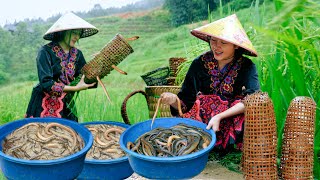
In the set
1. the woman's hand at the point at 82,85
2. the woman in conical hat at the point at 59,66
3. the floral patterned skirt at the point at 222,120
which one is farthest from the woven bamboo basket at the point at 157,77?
the floral patterned skirt at the point at 222,120

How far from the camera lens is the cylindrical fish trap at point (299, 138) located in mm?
2906

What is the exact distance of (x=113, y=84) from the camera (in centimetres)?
980

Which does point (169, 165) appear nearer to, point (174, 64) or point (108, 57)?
point (108, 57)

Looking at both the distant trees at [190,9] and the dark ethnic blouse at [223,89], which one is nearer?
the dark ethnic blouse at [223,89]

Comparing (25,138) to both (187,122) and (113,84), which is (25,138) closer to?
(187,122)

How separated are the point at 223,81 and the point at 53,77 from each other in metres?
1.42

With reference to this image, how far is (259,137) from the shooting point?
2.95 m

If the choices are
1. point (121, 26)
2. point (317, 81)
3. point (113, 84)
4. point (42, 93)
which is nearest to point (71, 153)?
point (42, 93)

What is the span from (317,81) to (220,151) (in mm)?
981

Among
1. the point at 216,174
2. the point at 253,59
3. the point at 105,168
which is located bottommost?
the point at 216,174

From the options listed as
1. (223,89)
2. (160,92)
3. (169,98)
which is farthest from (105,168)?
(160,92)

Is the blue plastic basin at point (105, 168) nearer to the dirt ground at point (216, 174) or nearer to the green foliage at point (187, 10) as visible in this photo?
the dirt ground at point (216, 174)

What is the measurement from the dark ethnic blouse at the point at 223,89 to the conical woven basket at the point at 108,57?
57 centimetres

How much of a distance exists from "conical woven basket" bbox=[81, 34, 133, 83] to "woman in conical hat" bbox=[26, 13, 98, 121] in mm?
137
